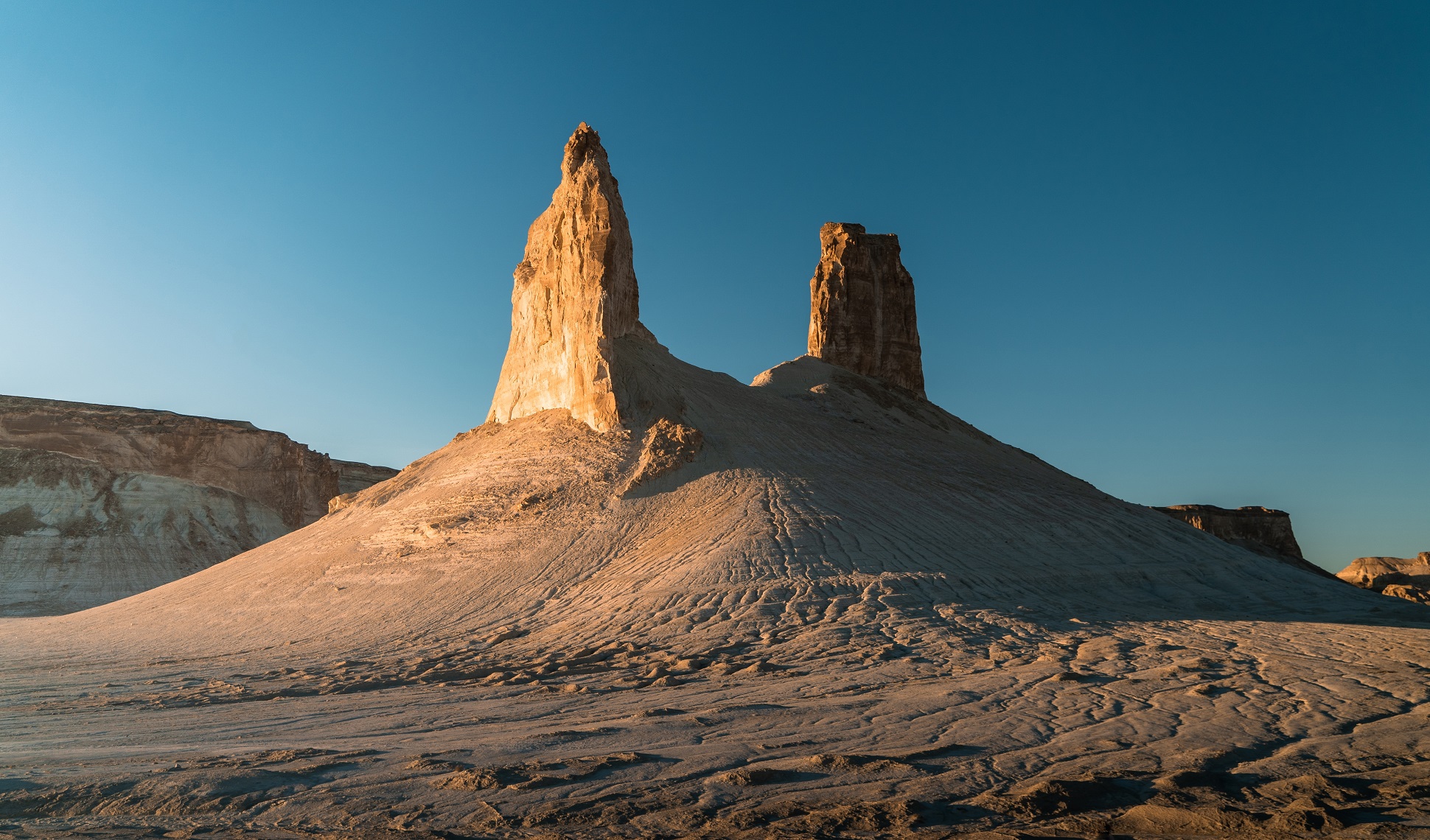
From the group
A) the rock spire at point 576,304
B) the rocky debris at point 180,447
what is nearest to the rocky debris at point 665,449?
the rock spire at point 576,304

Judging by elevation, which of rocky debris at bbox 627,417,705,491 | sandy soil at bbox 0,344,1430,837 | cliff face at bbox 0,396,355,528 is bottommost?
sandy soil at bbox 0,344,1430,837

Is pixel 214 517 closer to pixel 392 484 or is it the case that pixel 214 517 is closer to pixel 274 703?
pixel 392 484

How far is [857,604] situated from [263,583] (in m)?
12.5

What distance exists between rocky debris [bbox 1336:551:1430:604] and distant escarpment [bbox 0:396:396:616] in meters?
49.2

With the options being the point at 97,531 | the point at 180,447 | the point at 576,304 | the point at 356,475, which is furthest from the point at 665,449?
the point at 356,475

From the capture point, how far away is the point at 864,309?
135 feet

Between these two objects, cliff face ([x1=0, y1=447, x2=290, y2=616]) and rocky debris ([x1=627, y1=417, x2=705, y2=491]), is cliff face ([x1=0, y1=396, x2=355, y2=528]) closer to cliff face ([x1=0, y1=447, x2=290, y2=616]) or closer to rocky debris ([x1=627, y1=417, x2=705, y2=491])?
cliff face ([x1=0, y1=447, x2=290, y2=616])

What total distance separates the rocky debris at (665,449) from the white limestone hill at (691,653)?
0.24 feet

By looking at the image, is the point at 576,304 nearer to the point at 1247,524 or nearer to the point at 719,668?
the point at 719,668

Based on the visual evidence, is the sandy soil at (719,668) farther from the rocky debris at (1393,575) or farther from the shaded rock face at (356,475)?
the shaded rock face at (356,475)

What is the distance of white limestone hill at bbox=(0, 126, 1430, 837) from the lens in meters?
5.14

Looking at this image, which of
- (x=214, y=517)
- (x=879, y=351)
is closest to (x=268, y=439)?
(x=214, y=517)

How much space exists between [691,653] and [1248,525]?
46515mm

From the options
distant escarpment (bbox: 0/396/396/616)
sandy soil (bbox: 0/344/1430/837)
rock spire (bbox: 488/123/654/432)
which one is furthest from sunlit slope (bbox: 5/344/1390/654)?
distant escarpment (bbox: 0/396/396/616)
